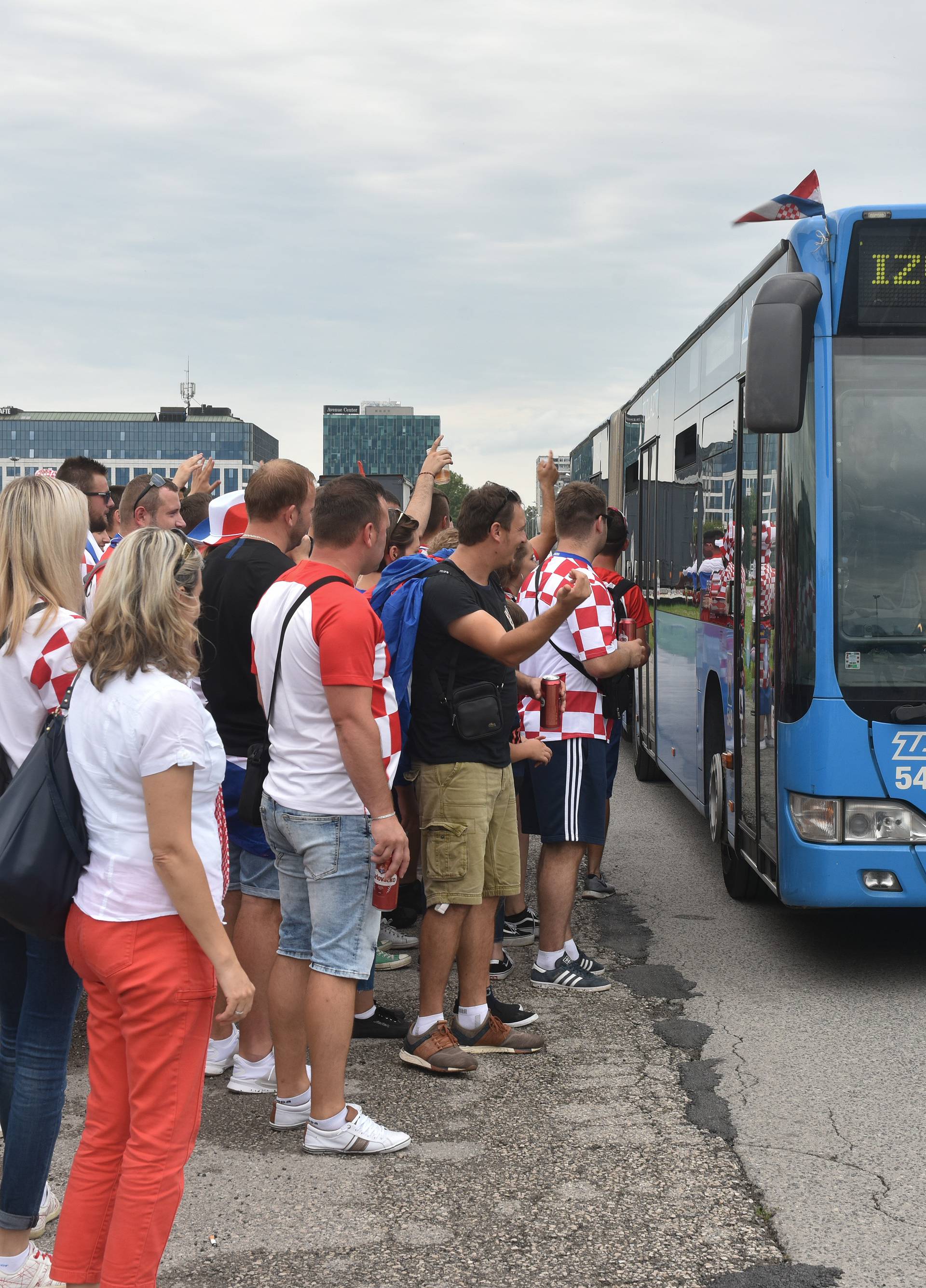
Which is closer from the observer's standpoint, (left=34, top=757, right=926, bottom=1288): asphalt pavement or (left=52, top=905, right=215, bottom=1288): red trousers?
(left=52, top=905, right=215, bottom=1288): red trousers

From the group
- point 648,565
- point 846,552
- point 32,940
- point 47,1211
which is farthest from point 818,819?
point 648,565

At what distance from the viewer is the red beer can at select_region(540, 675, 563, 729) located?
5340 millimetres

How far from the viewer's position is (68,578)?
11.1 ft

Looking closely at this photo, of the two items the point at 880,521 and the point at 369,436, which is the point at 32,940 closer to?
the point at 880,521

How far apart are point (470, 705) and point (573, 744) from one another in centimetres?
124

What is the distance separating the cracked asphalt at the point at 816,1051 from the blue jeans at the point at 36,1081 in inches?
72.2

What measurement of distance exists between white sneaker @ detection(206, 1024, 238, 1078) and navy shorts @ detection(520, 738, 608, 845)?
63.2 inches

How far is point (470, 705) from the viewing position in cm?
462

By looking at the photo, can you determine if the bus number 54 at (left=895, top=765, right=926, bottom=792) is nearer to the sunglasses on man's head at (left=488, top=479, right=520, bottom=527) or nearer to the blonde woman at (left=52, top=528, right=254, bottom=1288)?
the sunglasses on man's head at (left=488, top=479, right=520, bottom=527)

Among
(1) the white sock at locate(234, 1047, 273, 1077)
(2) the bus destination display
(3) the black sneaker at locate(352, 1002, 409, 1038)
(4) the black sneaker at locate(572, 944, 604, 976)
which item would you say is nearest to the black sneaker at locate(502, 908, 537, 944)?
(4) the black sneaker at locate(572, 944, 604, 976)

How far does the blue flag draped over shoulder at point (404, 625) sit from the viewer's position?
15.3 ft

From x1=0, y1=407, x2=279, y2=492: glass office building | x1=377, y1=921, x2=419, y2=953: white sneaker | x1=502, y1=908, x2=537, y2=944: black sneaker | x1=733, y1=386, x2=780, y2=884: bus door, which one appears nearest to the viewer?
x1=733, y1=386, x2=780, y2=884: bus door

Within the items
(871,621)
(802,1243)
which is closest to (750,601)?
(871,621)

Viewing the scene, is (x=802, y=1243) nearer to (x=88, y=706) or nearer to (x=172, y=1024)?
(x=172, y=1024)
